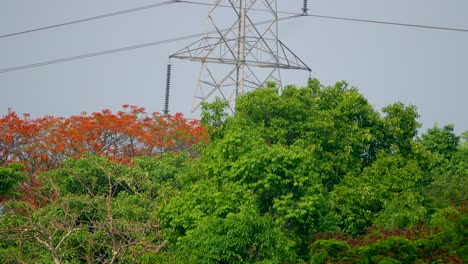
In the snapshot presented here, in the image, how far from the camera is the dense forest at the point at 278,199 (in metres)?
22.6

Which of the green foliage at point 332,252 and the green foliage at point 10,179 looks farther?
the green foliage at point 10,179

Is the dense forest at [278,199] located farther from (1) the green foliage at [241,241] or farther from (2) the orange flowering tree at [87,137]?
(2) the orange flowering tree at [87,137]

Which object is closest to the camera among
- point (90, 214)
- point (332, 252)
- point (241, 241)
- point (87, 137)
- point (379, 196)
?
point (332, 252)

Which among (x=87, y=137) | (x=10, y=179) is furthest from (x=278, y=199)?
(x=87, y=137)

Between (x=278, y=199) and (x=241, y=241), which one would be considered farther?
(x=278, y=199)

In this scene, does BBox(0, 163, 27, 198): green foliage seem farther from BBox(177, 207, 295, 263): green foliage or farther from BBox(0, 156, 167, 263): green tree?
BBox(177, 207, 295, 263): green foliage

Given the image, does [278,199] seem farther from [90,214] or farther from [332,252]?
[90,214]

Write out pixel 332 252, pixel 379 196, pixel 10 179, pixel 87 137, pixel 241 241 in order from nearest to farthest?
pixel 332 252 → pixel 241 241 → pixel 379 196 → pixel 10 179 → pixel 87 137

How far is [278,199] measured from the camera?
2452 cm

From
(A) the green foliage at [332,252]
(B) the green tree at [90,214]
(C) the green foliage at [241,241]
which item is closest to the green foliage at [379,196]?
(A) the green foliage at [332,252]

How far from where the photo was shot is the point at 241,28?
115ft

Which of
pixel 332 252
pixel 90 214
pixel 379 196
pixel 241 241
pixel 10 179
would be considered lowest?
pixel 332 252

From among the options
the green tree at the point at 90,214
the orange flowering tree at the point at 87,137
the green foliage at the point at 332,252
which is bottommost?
the green foliage at the point at 332,252

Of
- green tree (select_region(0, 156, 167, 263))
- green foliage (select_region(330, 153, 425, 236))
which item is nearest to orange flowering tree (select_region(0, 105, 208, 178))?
green tree (select_region(0, 156, 167, 263))
